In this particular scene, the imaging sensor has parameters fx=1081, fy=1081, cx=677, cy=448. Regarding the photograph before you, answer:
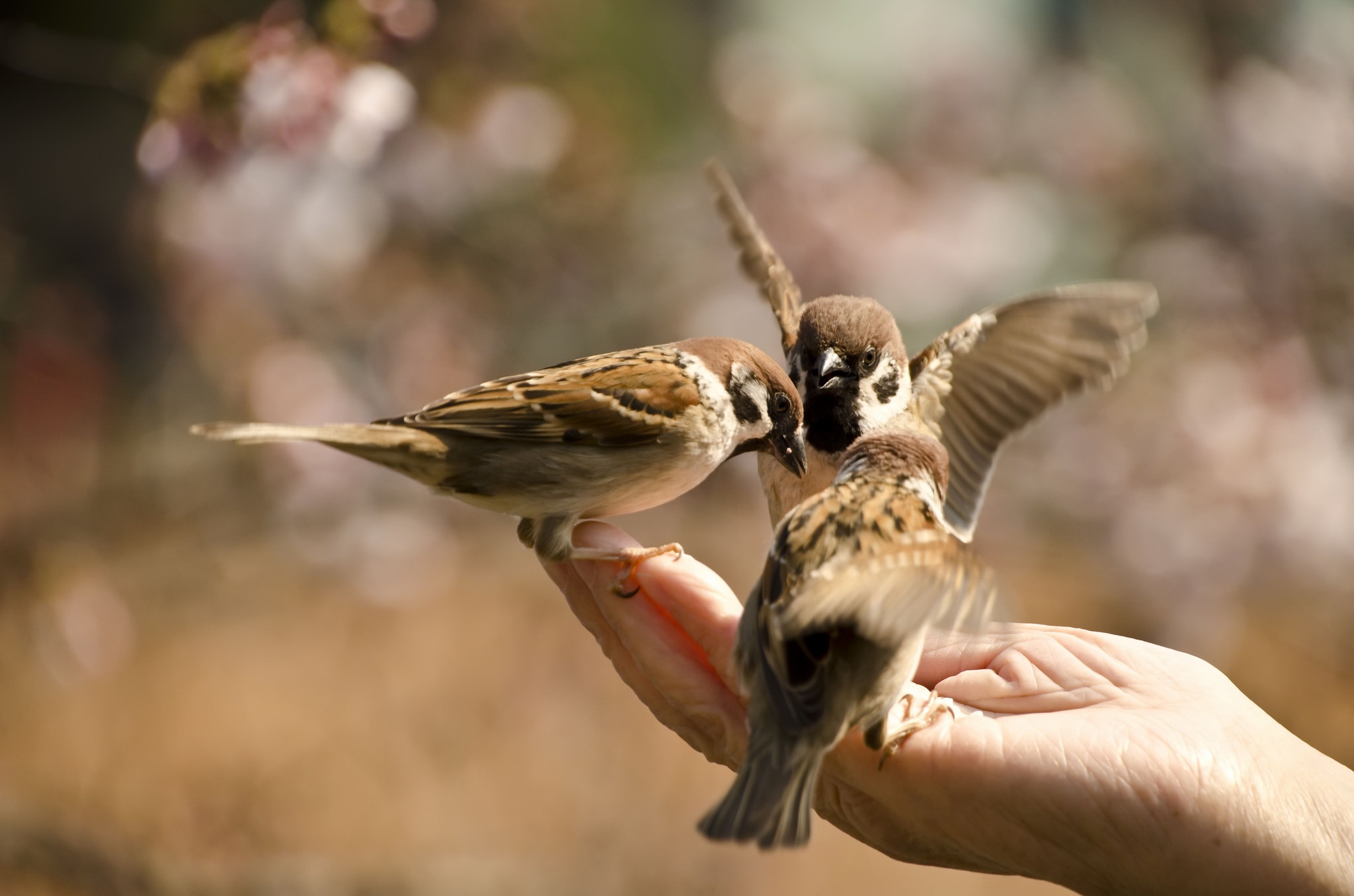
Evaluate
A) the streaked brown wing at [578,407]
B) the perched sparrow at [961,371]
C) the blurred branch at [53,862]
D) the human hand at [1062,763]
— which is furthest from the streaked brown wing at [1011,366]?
the blurred branch at [53,862]

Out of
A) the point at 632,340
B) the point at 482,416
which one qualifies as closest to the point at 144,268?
the point at 632,340

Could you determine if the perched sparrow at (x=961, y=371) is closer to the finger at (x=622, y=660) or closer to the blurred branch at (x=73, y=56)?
the finger at (x=622, y=660)

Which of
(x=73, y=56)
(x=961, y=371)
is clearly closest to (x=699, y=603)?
(x=961, y=371)

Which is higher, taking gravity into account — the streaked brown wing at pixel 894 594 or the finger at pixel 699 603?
the finger at pixel 699 603

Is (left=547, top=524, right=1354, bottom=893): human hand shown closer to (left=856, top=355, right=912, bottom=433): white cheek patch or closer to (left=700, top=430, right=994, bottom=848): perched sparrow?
(left=700, top=430, right=994, bottom=848): perched sparrow

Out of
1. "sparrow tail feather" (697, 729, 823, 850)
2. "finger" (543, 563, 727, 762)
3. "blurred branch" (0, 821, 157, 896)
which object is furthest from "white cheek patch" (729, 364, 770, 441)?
"blurred branch" (0, 821, 157, 896)

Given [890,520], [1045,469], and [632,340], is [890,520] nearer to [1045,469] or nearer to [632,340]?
[632,340]

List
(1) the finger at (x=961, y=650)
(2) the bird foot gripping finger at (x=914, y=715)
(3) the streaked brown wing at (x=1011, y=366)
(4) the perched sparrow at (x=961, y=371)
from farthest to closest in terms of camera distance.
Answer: (3) the streaked brown wing at (x=1011, y=366) < (4) the perched sparrow at (x=961, y=371) < (1) the finger at (x=961, y=650) < (2) the bird foot gripping finger at (x=914, y=715)

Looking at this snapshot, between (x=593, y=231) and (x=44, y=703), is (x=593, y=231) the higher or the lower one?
the higher one
